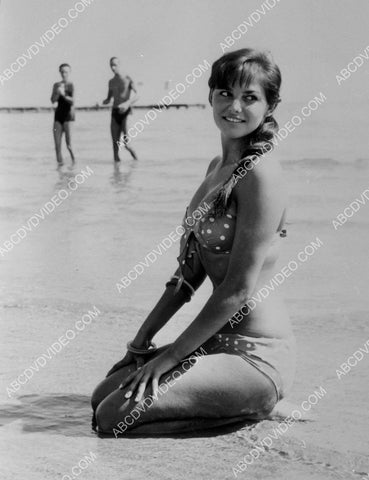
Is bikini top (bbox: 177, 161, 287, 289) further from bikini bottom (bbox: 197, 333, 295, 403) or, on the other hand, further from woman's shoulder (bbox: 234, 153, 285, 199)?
bikini bottom (bbox: 197, 333, 295, 403)

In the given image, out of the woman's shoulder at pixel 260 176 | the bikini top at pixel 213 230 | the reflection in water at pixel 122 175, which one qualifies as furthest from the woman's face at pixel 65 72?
the woman's shoulder at pixel 260 176

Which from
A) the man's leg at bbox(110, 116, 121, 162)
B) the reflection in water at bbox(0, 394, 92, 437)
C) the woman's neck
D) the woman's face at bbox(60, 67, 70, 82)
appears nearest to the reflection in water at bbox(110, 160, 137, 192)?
the man's leg at bbox(110, 116, 121, 162)

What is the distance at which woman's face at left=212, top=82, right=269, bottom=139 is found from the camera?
253 centimetres

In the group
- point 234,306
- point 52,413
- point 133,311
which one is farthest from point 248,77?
point 133,311

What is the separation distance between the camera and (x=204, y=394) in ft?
8.03

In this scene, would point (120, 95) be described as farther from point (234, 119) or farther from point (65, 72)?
point (234, 119)

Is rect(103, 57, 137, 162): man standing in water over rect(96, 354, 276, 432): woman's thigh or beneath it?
beneath

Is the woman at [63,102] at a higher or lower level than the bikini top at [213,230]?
lower

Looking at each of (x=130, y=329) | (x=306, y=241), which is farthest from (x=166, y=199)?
(x=130, y=329)

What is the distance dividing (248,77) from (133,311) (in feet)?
5.90

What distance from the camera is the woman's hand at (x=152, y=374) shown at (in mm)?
2447

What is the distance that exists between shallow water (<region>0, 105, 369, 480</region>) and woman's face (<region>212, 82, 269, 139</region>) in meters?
0.90

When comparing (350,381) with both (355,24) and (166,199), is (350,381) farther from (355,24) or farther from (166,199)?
(166,199)

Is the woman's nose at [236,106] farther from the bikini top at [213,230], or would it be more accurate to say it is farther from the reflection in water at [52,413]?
the reflection in water at [52,413]
